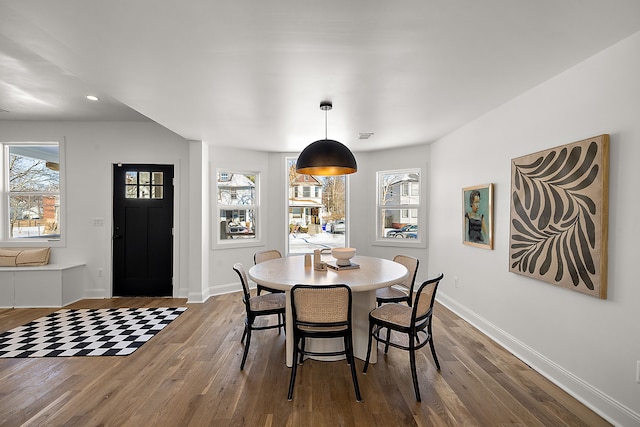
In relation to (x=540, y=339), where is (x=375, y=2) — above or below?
above

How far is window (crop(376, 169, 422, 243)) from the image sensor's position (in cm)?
519

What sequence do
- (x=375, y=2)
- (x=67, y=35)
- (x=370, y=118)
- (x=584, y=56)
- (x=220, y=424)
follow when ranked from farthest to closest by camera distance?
(x=370, y=118) < (x=584, y=56) < (x=220, y=424) < (x=67, y=35) < (x=375, y=2)

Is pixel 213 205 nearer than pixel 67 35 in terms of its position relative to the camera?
No

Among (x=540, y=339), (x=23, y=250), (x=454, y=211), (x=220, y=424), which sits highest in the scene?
(x=454, y=211)

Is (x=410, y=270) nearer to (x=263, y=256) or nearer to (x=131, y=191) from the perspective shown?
(x=263, y=256)

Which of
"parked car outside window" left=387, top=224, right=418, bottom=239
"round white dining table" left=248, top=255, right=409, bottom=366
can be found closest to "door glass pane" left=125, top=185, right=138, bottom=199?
"round white dining table" left=248, top=255, right=409, bottom=366

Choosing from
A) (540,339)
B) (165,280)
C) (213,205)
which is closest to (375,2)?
(540,339)

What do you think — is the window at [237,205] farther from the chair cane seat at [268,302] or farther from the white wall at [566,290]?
the white wall at [566,290]

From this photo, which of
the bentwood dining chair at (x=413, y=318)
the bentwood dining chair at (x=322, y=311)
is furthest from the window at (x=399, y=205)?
the bentwood dining chair at (x=322, y=311)

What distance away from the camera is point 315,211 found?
5590 mm

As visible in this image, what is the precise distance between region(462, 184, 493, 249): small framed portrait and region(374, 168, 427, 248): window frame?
1.18m

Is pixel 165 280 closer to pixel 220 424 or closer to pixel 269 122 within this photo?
pixel 269 122

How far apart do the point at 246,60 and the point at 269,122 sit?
A: 150 centimetres

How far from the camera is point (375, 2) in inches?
60.7
